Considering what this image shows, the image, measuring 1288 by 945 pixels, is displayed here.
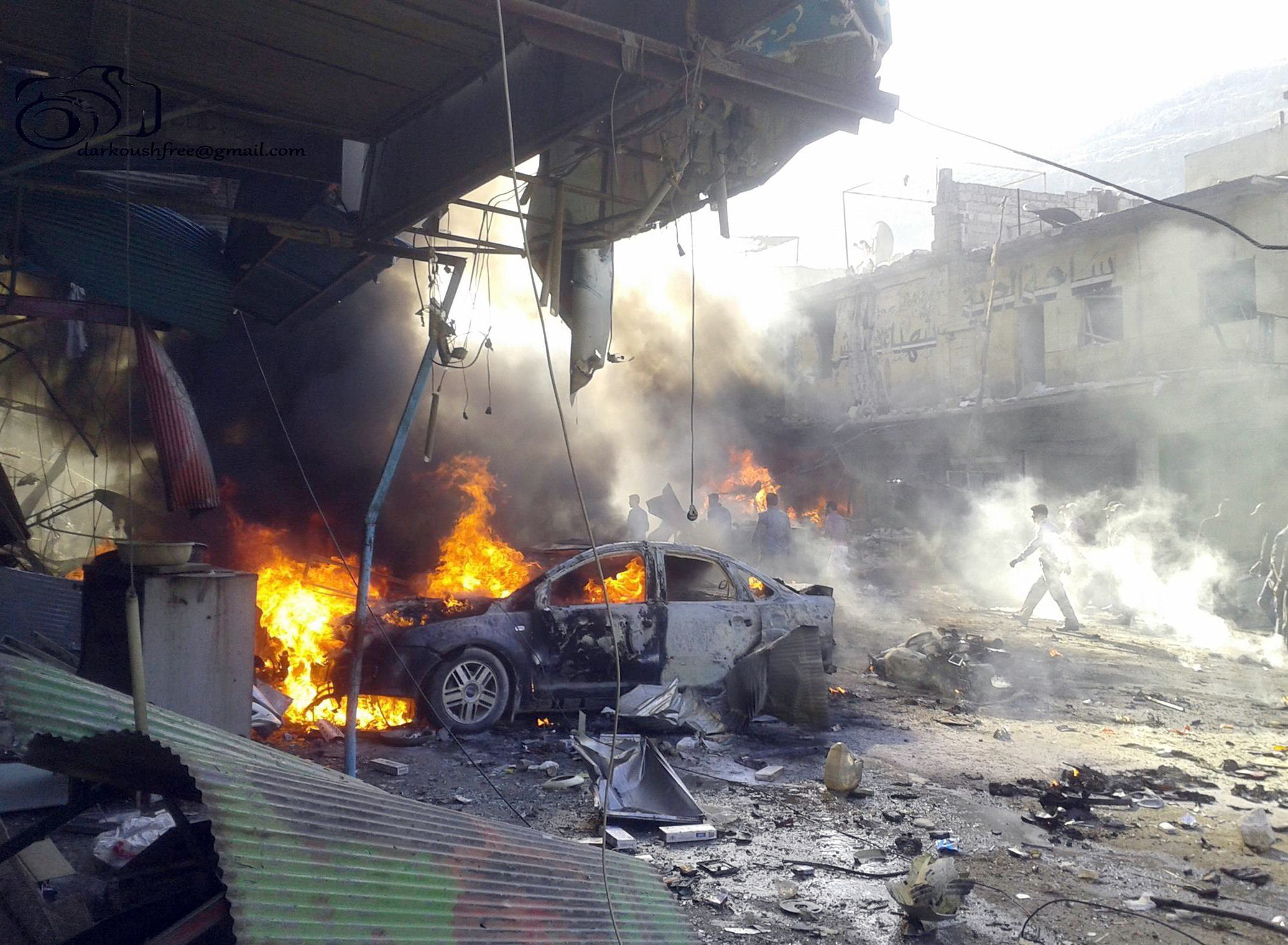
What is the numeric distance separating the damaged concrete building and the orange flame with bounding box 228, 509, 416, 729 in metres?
17.0

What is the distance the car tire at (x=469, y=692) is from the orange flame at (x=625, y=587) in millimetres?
1140

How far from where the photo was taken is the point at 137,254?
7.22m

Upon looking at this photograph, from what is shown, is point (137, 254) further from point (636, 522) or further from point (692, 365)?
point (636, 522)

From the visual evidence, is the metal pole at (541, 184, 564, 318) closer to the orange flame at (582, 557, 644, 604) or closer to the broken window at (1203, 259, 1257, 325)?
the orange flame at (582, 557, 644, 604)

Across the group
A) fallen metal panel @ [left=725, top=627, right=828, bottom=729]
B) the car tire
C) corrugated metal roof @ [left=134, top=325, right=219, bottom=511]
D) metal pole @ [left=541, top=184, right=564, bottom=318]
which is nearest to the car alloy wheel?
the car tire

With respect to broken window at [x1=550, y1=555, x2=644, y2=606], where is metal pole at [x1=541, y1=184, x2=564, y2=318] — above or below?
above

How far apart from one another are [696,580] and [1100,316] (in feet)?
58.2

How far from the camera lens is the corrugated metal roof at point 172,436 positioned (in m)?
7.16

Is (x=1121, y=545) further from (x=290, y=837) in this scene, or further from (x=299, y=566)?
(x=290, y=837)

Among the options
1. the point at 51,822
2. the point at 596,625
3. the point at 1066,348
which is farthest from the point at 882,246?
the point at 51,822

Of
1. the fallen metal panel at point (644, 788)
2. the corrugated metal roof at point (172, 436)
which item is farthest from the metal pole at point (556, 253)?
the corrugated metal roof at point (172, 436)

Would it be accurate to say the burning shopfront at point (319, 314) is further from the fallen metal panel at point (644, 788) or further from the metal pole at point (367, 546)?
the fallen metal panel at point (644, 788)

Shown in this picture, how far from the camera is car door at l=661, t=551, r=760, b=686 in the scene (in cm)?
809

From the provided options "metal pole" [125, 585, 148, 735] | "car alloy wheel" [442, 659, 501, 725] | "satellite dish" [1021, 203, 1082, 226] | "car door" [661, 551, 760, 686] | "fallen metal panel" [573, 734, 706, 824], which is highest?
"satellite dish" [1021, 203, 1082, 226]
